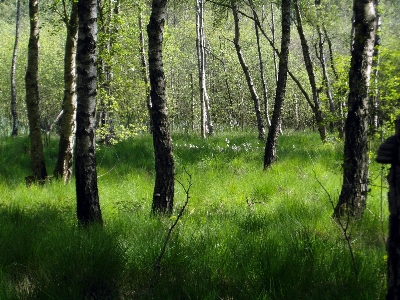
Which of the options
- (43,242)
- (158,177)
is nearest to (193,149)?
(158,177)

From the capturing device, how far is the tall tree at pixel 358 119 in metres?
5.41

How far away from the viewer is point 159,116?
6.01 m

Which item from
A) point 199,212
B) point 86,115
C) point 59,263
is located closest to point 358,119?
point 199,212

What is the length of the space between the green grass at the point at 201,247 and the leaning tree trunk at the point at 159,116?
0.37 m

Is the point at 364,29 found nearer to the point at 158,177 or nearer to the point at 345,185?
the point at 345,185

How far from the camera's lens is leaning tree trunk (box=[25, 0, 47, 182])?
8812mm

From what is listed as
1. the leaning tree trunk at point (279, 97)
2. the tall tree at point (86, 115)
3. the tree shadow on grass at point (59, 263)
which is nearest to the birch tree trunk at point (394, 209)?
the tree shadow on grass at point (59, 263)

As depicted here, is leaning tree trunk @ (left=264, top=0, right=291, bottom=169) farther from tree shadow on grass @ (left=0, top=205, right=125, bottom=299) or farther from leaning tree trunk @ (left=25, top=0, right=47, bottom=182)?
tree shadow on grass @ (left=0, top=205, right=125, bottom=299)

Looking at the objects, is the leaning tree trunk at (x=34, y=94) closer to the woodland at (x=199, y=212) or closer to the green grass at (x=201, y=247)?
the woodland at (x=199, y=212)

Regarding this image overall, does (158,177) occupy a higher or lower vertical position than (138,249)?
higher

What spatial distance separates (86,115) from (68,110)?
3.96 meters

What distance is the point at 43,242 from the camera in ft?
14.2

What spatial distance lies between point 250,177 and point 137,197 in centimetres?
230

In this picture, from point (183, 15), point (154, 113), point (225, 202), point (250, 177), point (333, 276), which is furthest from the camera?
point (183, 15)
